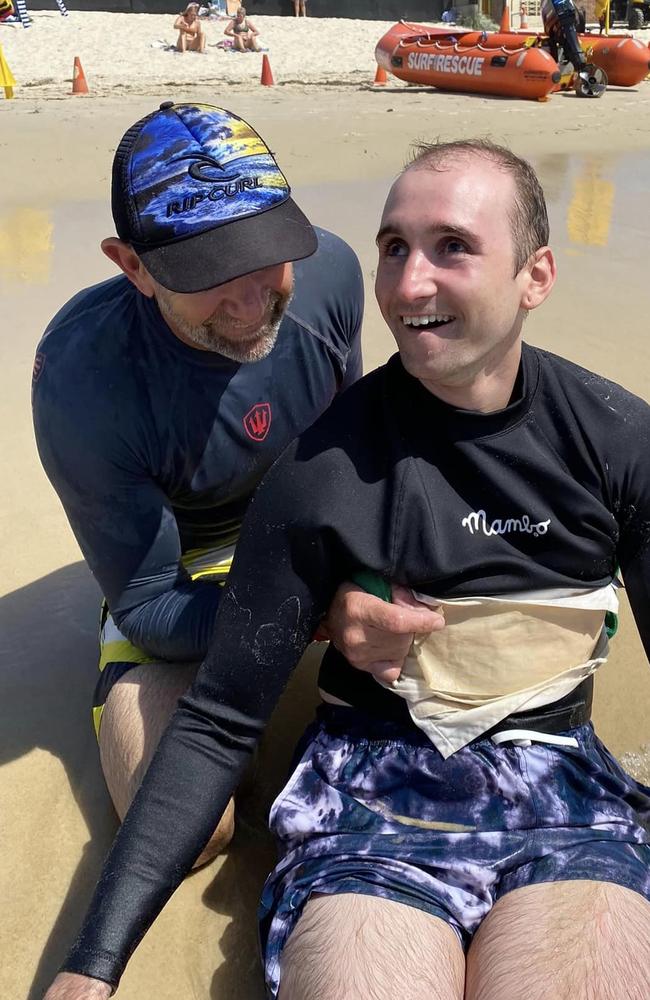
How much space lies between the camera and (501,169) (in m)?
1.80

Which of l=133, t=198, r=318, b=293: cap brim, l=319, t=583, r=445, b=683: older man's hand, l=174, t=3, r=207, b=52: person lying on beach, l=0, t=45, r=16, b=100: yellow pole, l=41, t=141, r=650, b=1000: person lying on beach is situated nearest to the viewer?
l=41, t=141, r=650, b=1000: person lying on beach

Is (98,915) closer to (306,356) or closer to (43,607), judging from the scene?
(306,356)

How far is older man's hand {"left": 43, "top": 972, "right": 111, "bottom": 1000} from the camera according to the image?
1630 millimetres

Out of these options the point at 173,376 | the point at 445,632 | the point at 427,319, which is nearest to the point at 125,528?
the point at 173,376

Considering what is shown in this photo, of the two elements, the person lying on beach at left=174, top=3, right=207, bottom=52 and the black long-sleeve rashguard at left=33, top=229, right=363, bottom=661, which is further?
the person lying on beach at left=174, top=3, right=207, bottom=52

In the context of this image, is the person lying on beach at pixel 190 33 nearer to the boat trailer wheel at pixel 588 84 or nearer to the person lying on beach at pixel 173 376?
the boat trailer wheel at pixel 588 84

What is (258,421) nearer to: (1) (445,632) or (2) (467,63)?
(1) (445,632)

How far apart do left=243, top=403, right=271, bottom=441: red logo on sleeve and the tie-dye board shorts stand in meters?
0.81

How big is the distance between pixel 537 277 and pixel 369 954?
1.28 meters

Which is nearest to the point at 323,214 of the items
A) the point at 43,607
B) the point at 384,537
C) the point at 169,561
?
the point at 43,607

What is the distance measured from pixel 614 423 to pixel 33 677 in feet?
7.00

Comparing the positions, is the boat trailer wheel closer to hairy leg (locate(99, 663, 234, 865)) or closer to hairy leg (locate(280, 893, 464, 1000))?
hairy leg (locate(99, 663, 234, 865))

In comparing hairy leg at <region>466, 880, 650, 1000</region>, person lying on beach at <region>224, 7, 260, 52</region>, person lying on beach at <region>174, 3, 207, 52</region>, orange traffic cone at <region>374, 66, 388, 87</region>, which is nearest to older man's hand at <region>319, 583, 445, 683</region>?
hairy leg at <region>466, 880, 650, 1000</region>

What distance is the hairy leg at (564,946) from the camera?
154 cm
